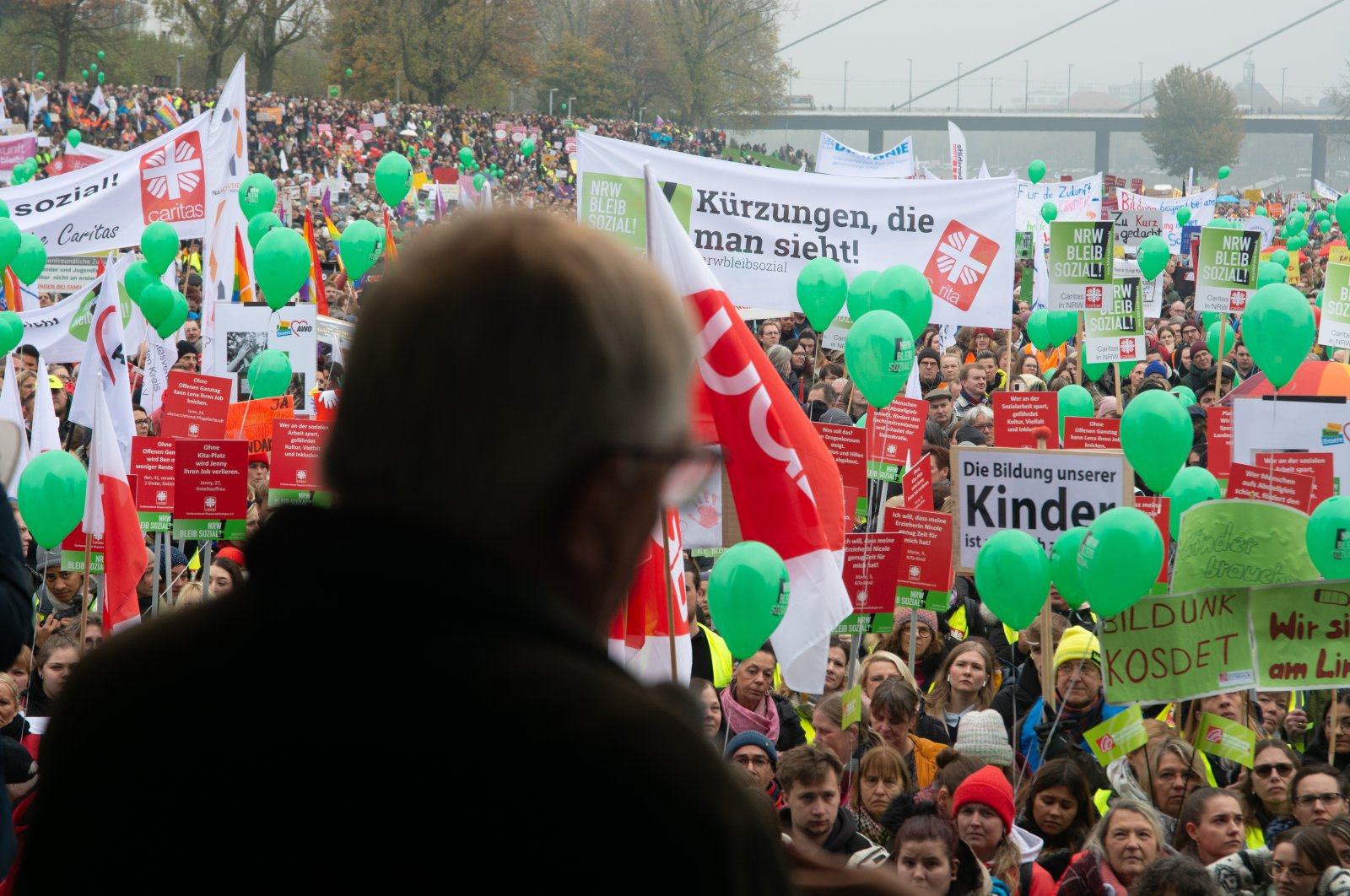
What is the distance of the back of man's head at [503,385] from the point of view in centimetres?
91

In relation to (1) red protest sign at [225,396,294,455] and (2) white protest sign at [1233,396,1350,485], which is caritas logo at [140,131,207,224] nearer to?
(1) red protest sign at [225,396,294,455]

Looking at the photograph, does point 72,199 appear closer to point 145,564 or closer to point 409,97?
point 145,564

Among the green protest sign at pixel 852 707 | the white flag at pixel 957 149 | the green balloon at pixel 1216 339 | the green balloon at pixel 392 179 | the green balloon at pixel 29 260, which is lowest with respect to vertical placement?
the green protest sign at pixel 852 707

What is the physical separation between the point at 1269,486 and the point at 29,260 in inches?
375

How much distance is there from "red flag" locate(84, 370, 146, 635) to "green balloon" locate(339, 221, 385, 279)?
6.60 m

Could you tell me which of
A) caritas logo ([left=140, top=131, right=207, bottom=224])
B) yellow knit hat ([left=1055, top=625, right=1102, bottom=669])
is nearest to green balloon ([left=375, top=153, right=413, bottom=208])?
caritas logo ([left=140, top=131, right=207, bottom=224])

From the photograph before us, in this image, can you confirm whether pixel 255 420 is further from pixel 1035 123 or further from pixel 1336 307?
pixel 1035 123

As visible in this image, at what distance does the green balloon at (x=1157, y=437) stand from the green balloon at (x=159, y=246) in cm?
785

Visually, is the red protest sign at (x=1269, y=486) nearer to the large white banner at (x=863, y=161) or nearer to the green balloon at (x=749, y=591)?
the green balloon at (x=749, y=591)

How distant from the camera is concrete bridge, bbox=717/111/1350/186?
10844cm

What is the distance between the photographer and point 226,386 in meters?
7.81

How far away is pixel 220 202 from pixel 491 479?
12.4 metres

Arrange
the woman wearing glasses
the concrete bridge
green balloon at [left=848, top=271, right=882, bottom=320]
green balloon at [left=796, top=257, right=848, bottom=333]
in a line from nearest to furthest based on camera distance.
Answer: the woman wearing glasses < green balloon at [left=848, top=271, right=882, bottom=320] < green balloon at [left=796, top=257, right=848, bottom=333] < the concrete bridge

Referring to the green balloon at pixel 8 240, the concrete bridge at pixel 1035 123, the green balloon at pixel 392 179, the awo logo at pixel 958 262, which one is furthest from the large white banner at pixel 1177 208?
the concrete bridge at pixel 1035 123
